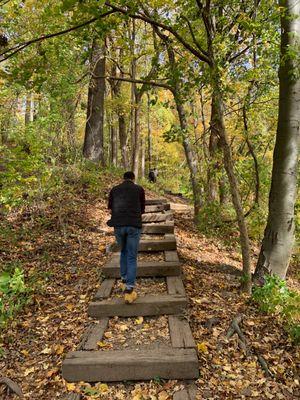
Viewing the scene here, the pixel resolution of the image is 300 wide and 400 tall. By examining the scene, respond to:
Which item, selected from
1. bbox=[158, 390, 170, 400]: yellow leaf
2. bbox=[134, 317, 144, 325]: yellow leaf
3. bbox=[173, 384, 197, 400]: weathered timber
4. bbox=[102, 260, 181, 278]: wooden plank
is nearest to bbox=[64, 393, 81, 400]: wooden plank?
bbox=[158, 390, 170, 400]: yellow leaf

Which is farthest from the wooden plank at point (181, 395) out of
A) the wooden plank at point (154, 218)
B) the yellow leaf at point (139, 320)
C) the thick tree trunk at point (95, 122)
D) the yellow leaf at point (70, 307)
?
the thick tree trunk at point (95, 122)

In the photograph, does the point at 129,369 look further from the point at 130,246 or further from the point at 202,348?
the point at 130,246

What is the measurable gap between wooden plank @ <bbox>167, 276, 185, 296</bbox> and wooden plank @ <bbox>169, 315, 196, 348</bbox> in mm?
510

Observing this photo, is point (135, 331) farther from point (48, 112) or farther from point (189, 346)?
point (48, 112)

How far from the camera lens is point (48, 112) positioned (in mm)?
7914

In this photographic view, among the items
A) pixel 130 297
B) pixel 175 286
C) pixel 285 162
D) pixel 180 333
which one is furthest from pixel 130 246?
pixel 285 162

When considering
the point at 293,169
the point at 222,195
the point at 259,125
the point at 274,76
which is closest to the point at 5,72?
the point at 293,169

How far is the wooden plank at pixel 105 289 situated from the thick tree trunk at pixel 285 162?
2788mm

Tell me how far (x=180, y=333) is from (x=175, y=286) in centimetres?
127

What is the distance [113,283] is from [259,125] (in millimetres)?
5776

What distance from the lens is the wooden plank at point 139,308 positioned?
17.1ft

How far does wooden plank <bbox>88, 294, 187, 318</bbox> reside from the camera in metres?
5.23

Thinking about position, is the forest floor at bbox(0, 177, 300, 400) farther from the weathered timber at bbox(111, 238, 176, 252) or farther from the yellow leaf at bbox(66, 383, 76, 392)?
the weathered timber at bbox(111, 238, 176, 252)

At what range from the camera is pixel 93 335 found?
4691mm
